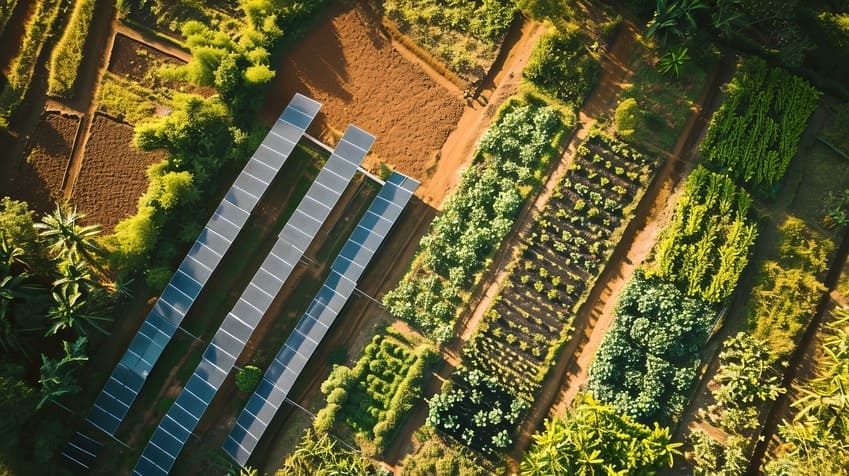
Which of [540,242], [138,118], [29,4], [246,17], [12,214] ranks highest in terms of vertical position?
[246,17]

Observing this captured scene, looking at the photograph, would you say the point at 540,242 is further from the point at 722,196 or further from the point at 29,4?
the point at 29,4

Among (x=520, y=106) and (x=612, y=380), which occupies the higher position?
(x=520, y=106)

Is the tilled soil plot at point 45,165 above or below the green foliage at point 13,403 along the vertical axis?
above

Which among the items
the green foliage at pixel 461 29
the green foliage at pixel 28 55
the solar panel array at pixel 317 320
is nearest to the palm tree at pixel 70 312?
the solar panel array at pixel 317 320

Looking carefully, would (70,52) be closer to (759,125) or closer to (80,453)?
(80,453)

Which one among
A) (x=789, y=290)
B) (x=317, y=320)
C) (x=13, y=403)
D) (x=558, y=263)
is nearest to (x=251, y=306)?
(x=317, y=320)

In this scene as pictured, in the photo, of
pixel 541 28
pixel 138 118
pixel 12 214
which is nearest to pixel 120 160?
pixel 138 118

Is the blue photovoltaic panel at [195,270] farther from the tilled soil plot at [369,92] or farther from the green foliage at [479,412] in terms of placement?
the green foliage at [479,412]
